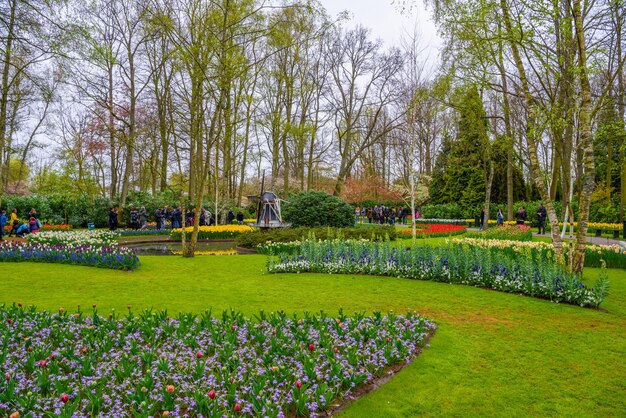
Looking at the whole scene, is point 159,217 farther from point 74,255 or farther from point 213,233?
point 74,255

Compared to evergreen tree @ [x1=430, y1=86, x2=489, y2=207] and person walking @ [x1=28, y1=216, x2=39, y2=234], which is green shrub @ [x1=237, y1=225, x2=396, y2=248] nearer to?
person walking @ [x1=28, y1=216, x2=39, y2=234]

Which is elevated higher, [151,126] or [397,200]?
[151,126]

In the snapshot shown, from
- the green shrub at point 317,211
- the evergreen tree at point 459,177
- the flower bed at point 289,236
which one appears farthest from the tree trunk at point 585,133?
the evergreen tree at point 459,177

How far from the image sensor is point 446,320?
656 centimetres

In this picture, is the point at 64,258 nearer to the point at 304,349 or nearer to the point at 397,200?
the point at 304,349

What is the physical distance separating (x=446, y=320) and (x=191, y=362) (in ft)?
12.7

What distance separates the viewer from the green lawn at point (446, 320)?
393 centimetres

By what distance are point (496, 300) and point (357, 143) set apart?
3314 cm

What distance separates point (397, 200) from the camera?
4728 cm

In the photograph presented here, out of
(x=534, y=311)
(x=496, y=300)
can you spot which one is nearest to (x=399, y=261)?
(x=496, y=300)

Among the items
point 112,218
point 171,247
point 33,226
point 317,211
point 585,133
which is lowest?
point 171,247

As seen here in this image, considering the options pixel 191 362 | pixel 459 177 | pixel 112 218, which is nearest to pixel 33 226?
pixel 112 218

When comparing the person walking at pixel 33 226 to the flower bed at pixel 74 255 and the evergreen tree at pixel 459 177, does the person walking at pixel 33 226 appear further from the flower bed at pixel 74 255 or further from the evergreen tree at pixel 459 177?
the evergreen tree at pixel 459 177

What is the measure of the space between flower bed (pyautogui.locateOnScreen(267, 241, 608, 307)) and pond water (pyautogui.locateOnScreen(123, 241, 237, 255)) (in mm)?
6283
